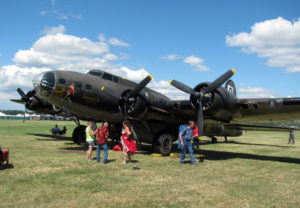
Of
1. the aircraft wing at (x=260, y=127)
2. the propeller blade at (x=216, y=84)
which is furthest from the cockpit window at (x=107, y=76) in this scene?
the aircraft wing at (x=260, y=127)

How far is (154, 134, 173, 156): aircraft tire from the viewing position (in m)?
12.8

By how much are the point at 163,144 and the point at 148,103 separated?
221 centimetres

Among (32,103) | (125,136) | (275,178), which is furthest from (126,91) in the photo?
(32,103)

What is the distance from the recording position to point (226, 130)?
19.1 meters

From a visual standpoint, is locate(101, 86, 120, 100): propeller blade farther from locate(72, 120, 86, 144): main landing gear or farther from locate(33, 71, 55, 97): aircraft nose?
locate(72, 120, 86, 144): main landing gear

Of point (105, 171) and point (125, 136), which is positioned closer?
point (105, 171)

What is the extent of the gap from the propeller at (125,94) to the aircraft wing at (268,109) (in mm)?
4299

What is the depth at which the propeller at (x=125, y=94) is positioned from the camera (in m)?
12.0

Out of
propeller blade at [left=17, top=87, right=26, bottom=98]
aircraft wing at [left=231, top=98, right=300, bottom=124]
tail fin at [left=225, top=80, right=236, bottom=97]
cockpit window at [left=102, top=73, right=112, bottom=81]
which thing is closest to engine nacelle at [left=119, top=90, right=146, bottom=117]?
cockpit window at [left=102, top=73, right=112, bottom=81]

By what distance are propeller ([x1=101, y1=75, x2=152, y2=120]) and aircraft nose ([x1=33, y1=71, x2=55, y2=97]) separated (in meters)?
2.26

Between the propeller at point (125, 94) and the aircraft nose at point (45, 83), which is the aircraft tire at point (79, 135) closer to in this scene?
the propeller at point (125, 94)

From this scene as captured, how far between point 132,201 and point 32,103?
15.2 meters

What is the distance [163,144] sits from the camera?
13.0m

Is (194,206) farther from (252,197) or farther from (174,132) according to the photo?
(174,132)
